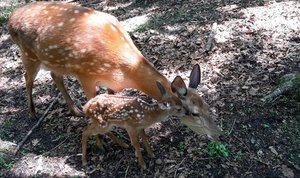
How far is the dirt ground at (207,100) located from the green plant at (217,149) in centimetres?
5

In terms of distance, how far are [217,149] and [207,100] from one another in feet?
3.01

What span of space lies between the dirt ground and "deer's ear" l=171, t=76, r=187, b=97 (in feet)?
2.96

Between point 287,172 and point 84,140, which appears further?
point 84,140

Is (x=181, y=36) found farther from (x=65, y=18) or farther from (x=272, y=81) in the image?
(x=65, y=18)

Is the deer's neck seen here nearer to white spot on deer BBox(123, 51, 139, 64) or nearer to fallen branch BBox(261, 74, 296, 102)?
white spot on deer BBox(123, 51, 139, 64)

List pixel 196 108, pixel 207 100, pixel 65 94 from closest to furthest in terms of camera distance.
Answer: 1. pixel 196 108
2. pixel 207 100
3. pixel 65 94

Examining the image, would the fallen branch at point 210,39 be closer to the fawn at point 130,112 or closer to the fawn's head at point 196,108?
the fawn's head at point 196,108

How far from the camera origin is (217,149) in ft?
15.3

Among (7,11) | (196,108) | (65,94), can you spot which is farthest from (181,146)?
(7,11)

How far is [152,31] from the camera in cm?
712

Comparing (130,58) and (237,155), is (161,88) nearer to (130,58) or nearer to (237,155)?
(130,58)

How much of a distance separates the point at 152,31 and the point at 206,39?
103 cm

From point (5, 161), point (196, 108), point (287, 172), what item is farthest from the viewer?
point (5, 161)

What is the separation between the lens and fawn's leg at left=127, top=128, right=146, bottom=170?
4430mm
